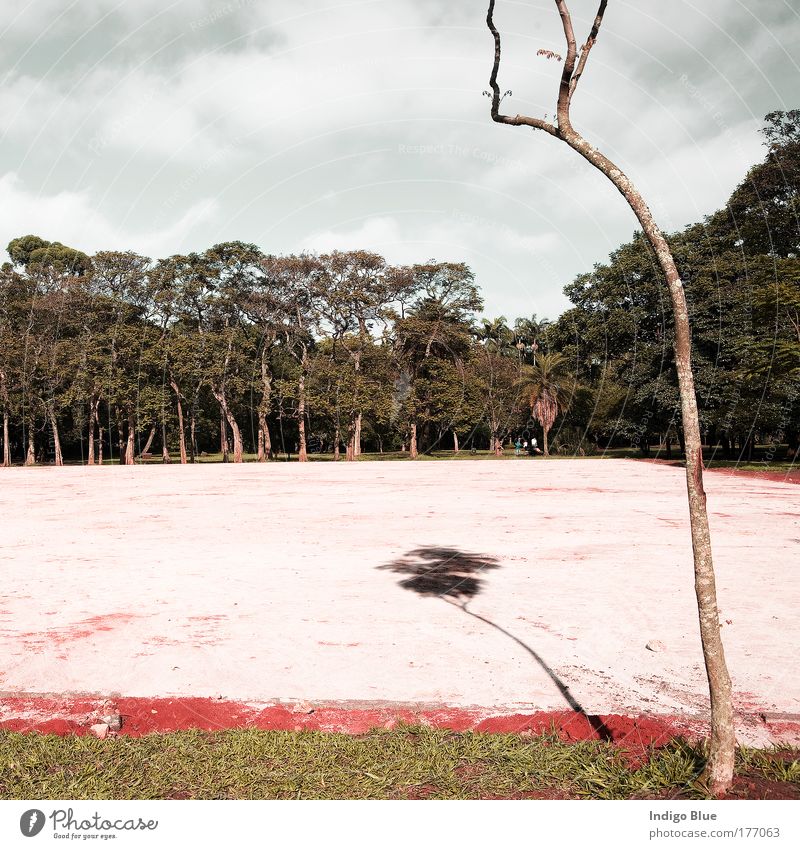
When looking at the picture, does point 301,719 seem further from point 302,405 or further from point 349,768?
point 302,405

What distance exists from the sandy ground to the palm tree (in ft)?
121

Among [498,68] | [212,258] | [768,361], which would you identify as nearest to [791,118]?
[768,361]

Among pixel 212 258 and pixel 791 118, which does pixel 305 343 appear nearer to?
pixel 212 258

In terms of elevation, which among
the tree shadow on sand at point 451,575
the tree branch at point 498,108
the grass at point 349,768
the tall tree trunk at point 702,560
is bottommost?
the tree shadow on sand at point 451,575

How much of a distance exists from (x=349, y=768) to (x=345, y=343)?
50.7m

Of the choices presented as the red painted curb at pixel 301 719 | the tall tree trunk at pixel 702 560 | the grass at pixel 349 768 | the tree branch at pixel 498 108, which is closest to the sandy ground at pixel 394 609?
the red painted curb at pixel 301 719

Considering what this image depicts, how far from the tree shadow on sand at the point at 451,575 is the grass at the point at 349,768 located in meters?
1.83

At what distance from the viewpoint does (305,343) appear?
177 ft

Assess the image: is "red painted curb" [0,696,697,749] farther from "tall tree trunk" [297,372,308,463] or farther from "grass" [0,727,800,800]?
"tall tree trunk" [297,372,308,463]

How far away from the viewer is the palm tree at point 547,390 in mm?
55625

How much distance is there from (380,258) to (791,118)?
96.2 ft

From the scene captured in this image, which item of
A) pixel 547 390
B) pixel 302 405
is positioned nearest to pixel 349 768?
pixel 302 405

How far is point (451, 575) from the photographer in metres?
11.1

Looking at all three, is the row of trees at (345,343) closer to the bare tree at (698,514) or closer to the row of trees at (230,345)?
the row of trees at (230,345)
